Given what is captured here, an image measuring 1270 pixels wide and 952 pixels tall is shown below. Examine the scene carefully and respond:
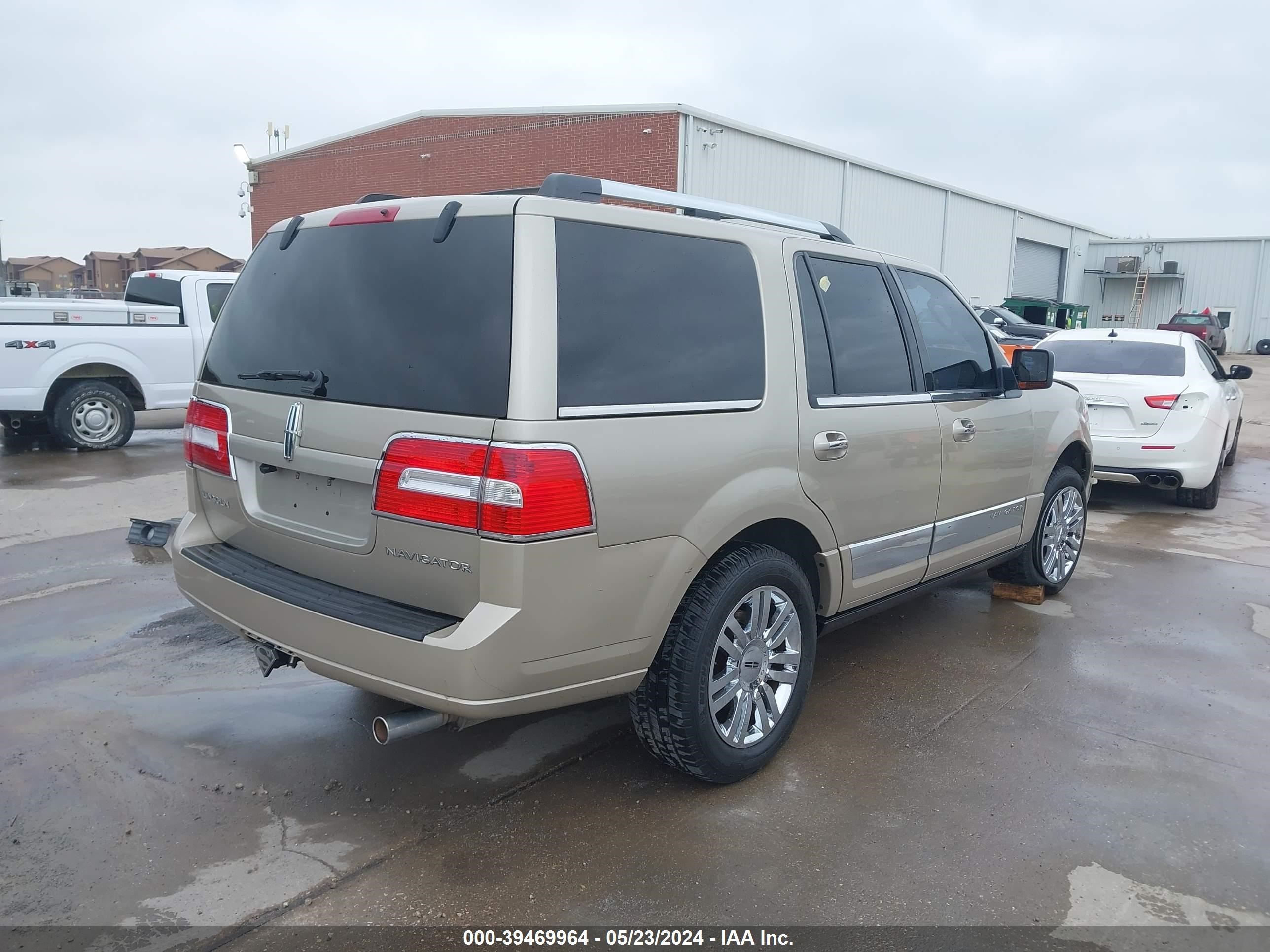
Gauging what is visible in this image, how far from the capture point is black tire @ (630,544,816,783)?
10.3 feet

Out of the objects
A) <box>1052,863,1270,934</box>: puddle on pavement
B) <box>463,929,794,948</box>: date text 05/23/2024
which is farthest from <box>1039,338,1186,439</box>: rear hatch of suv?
<box>463,929,794,948</box>: date text 05/23/2024

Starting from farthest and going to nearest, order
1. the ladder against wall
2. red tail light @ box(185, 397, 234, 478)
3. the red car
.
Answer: the ladder against wall → the red car → red tail light @ box(185, 397, 234, 478)

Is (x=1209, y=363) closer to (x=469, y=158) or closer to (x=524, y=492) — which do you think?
(x=524, y=492)

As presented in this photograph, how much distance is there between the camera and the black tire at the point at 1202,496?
8.89m

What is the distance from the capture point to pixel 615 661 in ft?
9.69

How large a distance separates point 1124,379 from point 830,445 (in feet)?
19.8

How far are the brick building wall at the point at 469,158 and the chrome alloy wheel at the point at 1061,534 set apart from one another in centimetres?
1741

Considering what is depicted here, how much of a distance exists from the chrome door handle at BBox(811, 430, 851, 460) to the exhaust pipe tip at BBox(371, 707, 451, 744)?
1.66 m

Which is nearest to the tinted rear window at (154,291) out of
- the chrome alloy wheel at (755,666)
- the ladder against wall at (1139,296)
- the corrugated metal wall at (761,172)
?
the chrome alloy wheel at (755,666)

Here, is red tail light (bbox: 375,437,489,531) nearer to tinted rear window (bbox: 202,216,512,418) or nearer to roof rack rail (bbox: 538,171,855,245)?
tinted rear window (bbox: 202,216,512,418)

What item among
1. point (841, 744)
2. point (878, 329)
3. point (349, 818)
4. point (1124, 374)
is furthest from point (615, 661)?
point (1124, 374)

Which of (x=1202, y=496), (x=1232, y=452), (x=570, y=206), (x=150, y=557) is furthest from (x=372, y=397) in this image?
(x=1232, y=452)

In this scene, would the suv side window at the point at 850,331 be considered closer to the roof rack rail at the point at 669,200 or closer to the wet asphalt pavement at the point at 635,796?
the roof rack rail at the point at 669,200

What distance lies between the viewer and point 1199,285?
44.4 metres
